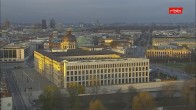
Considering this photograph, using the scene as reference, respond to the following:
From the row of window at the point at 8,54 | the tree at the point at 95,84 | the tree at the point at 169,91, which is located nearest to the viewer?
the tree at the point at 169,91

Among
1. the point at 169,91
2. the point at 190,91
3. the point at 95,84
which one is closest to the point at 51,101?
the point at 169,91

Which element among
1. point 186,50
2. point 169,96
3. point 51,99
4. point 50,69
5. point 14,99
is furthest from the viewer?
point 186,50

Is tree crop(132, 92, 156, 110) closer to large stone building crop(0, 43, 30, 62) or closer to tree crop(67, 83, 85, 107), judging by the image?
tree crop(67, 83, 85, 107)

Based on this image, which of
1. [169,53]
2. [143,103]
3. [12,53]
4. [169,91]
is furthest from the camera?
[169,53]

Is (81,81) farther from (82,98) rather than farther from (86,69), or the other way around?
(82,98)

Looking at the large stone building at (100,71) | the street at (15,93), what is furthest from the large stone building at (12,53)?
the large stone building at (100,71)

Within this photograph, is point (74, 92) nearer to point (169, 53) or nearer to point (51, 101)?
point (51, 101)

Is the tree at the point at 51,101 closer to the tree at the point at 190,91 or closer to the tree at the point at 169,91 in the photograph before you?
the tree at the point at 169,91

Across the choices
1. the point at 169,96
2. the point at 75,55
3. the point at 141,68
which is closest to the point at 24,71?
the point at 75,55

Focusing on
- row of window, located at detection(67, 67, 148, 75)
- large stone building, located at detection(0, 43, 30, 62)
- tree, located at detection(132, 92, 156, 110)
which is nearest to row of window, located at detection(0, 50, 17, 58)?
large stone building, located at detection(0, 43, 30, 62)

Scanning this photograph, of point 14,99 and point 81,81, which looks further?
point 81,81

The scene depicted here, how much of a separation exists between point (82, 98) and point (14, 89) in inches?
171

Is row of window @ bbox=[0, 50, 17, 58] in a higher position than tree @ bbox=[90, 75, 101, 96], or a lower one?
higher

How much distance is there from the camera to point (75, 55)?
18.8 metres
